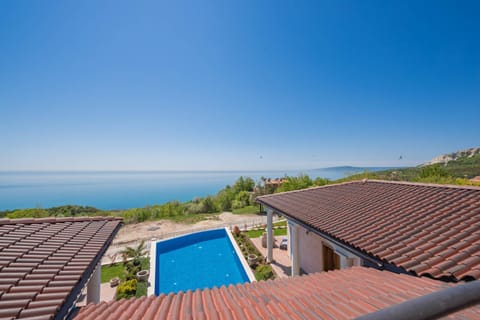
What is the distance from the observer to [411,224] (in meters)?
5.31

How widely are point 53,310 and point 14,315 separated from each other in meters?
0.36

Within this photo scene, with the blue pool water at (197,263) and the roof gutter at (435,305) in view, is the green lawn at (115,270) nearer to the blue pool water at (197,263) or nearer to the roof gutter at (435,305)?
the blue pool water at (197,263)

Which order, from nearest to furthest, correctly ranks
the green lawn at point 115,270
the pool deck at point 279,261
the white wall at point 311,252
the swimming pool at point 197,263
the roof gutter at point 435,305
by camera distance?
the roof gutter at point 435,305, the white wall at point 311,252, the pool deck at point 279,261, the swimming pool at point 197,263, the green lawn at point 115,270

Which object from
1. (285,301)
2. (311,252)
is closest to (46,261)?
(285,301)

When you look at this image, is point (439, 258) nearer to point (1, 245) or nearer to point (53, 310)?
point (53, 310)

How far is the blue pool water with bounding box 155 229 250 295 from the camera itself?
37.1 feet

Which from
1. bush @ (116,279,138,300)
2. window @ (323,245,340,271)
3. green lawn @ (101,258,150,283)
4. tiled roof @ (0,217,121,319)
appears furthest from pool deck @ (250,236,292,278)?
tiled roof @ (0,217,121,319)

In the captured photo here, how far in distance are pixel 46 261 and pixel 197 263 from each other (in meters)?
11.3

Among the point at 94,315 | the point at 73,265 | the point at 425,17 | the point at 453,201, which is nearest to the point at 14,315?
the point at 94,315

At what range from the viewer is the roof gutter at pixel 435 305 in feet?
2.26

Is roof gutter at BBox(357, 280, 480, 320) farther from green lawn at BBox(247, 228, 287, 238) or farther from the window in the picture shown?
green lawn at BBox(247, 228, 287, 238)

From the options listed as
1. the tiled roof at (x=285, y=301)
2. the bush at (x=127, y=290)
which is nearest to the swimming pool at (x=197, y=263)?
the bush at (x=127, y=290)

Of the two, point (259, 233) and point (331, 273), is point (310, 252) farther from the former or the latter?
point (259, 233)

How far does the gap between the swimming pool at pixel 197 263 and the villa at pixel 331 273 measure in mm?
6259
